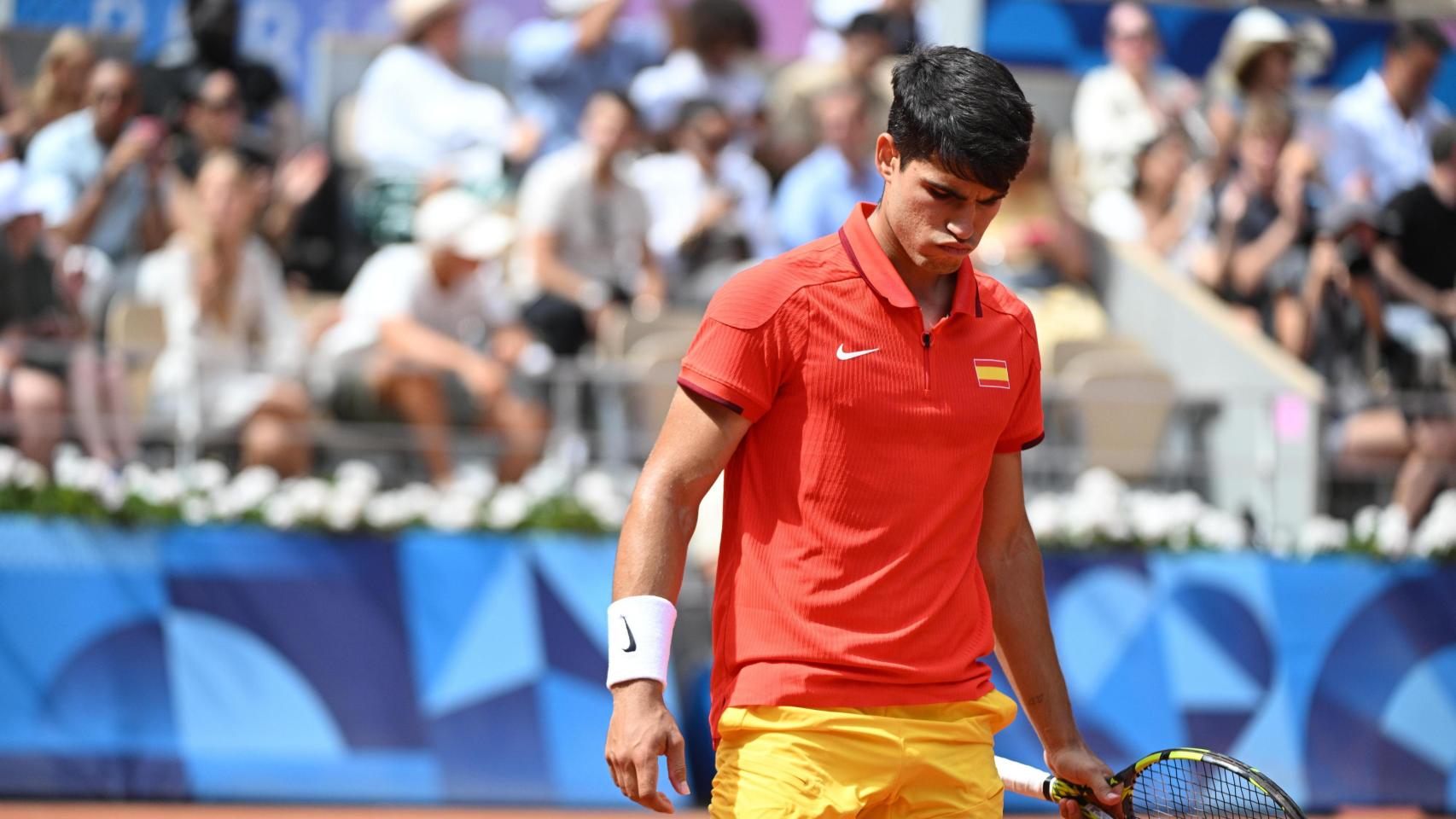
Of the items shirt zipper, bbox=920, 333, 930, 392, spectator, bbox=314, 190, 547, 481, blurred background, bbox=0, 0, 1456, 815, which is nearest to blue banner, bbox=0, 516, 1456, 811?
blurred background, bbox=0, 0, 1456, 815

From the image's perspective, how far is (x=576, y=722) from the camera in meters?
8.55

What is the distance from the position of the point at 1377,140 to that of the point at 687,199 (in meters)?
5.11

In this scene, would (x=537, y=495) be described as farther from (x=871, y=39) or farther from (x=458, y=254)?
(x=871, y=39)

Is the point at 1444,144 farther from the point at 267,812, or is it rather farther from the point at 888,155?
the point at 888,155

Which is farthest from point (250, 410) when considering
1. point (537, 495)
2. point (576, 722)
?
point (576, 722)

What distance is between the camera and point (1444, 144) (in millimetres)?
11852

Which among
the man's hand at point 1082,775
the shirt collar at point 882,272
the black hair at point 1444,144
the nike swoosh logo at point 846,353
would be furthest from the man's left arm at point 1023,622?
the black hair at point 1444,144

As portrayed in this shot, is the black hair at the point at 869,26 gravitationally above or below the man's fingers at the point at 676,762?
below

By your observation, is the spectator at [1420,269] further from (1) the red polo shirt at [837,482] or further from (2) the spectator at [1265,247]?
(1) the red polo shirt at [837,482]

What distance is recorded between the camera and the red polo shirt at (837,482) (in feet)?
10.7

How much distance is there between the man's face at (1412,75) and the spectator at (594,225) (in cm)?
571

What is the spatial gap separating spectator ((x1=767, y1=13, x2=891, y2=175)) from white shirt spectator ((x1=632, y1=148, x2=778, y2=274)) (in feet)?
1.95

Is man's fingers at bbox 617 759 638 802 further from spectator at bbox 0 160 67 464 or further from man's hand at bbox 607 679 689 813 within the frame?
spectator at bbox 0 160 67 464

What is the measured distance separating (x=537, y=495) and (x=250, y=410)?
1.40m
